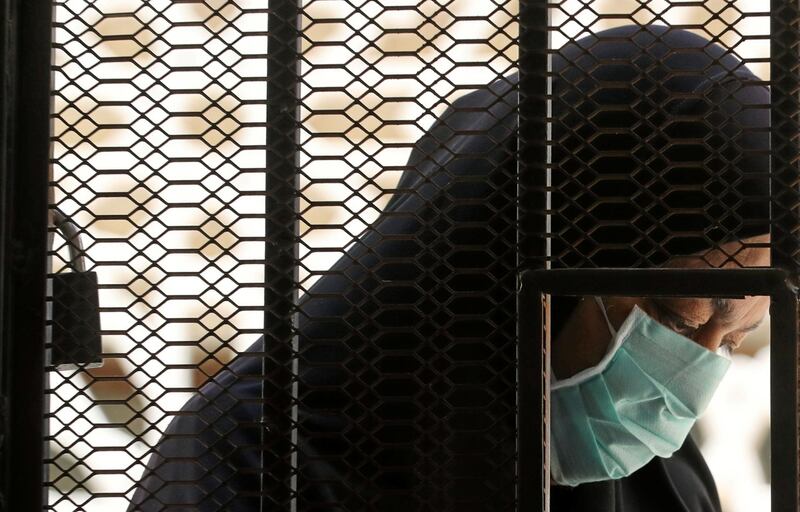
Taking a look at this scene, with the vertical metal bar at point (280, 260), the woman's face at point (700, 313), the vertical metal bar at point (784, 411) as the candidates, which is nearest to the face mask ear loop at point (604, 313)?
the woman's face at point (700, 313)

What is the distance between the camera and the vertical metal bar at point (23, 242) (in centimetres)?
93

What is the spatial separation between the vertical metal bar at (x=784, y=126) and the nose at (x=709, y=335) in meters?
0.33

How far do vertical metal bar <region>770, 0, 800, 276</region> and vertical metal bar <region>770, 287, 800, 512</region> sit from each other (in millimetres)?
71

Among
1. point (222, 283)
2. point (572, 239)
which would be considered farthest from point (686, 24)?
point (222, 283)

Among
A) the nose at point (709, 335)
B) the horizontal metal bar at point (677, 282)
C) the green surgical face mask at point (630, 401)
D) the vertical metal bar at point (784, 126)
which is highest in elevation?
the vertical metal bar at point (784, 126)

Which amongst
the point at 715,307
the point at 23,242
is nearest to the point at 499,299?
the point at 715,307

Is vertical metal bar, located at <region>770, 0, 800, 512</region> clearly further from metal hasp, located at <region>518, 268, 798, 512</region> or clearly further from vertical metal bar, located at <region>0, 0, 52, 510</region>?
vertical metal bar, located at <region>0, 0, 52, 510</region>

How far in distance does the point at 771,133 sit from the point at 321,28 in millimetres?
519

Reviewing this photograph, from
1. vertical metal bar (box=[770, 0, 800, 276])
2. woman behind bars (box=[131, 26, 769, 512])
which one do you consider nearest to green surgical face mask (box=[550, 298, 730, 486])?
woman behind bars (box=[131, 26, 769, 512])

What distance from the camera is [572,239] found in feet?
3.08

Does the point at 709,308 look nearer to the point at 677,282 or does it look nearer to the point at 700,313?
the point at 700,313

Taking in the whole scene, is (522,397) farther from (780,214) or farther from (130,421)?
(130,421)

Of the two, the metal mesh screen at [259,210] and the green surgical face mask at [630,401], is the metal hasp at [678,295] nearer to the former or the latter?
the metal mesh screen at [259,210]

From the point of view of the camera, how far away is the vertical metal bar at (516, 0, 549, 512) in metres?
0.89
